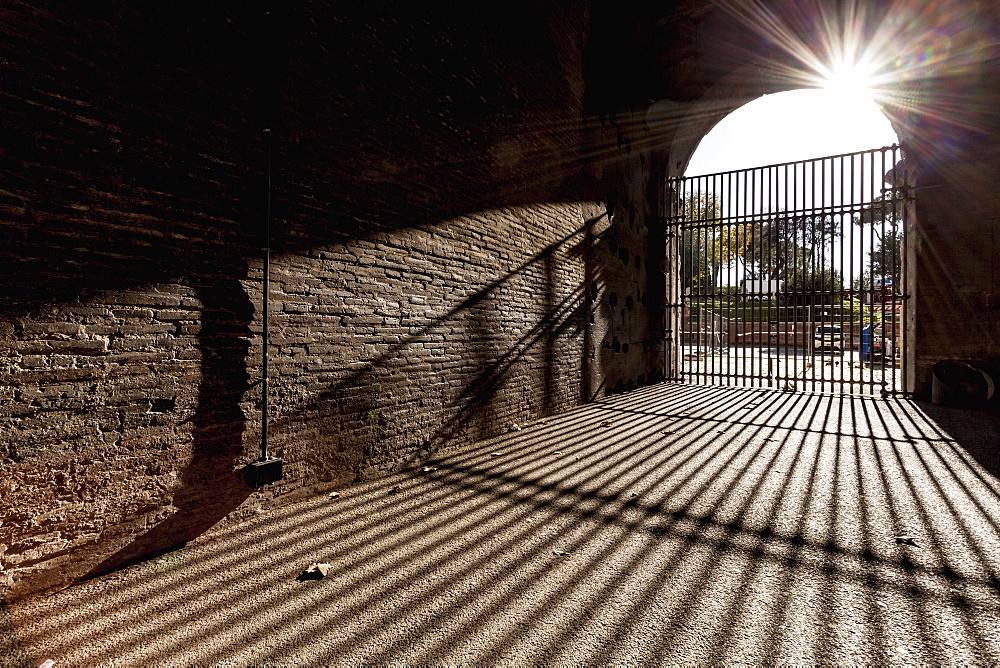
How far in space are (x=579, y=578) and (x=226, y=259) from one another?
9.02 ft

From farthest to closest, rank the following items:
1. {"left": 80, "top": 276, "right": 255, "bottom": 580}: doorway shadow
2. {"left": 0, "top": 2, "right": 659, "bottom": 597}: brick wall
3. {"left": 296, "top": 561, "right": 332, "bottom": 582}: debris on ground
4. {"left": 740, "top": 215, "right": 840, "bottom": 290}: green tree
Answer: {"left": 740, "top": 215, "right": 840, "bottom": 290}: green tree → {"left": 80, "top": 276, "right": 255, "bottom": 580}: doorway shadow → {"left": 296, "top": 561, "right": 332, "bottom": 582}: debris on ground → {"left": 0, "top": 2, "right": 659, "bottom": 597}: brick wall

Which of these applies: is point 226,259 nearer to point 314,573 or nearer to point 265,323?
point 265,323

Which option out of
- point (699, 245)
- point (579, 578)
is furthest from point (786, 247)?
point (579, 578)

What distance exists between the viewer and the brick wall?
2.07 metres

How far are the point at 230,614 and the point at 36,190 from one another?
2.14 m

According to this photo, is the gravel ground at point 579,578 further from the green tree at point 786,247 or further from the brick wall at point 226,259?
the green tree at point 786,247

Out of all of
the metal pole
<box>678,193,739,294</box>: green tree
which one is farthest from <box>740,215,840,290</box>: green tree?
the metal pole

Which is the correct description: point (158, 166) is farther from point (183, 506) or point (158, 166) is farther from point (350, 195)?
point (183, 506)

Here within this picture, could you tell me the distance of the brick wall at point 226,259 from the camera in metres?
2.07

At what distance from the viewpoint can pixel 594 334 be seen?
24.5ft

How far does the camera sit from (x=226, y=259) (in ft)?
8.91

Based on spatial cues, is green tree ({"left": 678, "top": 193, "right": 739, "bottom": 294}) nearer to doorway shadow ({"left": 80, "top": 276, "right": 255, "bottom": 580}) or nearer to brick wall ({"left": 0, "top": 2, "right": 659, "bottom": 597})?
brick wall ({"left": 0, "top": 2, "right": 659, "bottom": 597})

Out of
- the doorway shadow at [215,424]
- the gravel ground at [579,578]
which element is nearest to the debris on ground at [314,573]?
the gravel ground at [579,578]

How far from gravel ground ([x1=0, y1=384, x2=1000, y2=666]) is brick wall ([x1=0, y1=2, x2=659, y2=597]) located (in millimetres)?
411
